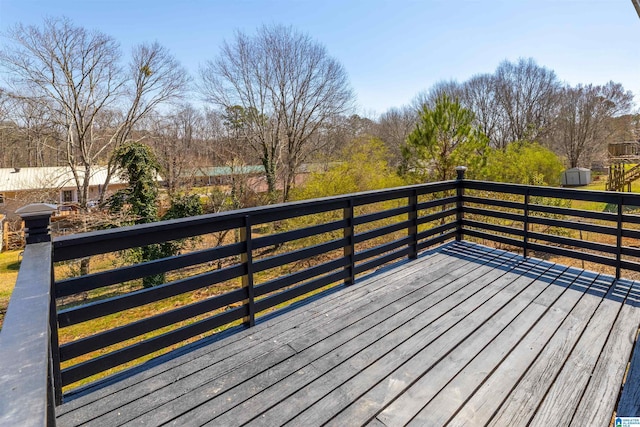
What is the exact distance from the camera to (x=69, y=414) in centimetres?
166

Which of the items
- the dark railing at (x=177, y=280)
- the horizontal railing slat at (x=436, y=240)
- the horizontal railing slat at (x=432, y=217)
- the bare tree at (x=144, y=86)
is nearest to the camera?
the dark railing at (x=177, y=280)

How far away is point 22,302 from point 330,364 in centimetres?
154

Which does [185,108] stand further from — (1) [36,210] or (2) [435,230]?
(1) [36,210]

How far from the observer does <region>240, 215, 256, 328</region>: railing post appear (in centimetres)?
251

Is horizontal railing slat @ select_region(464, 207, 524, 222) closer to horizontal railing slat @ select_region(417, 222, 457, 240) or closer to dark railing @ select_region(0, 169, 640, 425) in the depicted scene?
dark railing @ select_region(0, 169, 640, 425)

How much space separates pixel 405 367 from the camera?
2010mm

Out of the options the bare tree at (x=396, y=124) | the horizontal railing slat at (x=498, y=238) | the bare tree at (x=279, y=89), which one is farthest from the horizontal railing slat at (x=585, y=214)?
the bare tree at (x=396, y=124)

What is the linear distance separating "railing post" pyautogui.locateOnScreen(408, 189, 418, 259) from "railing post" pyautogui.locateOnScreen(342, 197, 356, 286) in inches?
39.8

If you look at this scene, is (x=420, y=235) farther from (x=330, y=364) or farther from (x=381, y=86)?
(x=381, y=86)

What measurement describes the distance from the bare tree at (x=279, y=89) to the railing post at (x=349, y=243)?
12.8m

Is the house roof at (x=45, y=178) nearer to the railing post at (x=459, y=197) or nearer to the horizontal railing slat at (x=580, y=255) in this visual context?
the railing post at (x=459, y=197)

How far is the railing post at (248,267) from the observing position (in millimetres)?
2506

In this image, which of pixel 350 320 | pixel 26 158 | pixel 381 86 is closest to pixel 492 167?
pixel 381 86

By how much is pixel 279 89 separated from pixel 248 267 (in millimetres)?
15671
